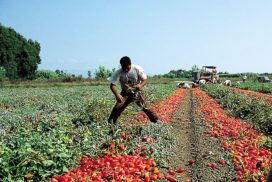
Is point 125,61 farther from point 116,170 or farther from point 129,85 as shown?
point 116,170

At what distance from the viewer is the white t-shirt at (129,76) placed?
28.0ft

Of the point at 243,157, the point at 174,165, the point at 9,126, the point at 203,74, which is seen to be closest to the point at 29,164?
the point at 174,165

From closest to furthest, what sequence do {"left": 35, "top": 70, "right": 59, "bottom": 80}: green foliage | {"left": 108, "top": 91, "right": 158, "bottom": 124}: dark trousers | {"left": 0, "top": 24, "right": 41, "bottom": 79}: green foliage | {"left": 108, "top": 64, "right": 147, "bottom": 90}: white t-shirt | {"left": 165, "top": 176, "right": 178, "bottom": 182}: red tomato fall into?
1. {"left": 165, "top": 176, "right": 178, "bottom": 182}: red tomato
2. {"left": 108, "top": 91, "right": 158, "bottom": 124}: dark trousers
3. {"left": 108, "top": 64, "right": 147, "bottom": 90}: white t-shirt
4. {"left": 0, "top": 24, "right": 41, "bottom": 79}: green foliage
5. {"left": 35, "top": 70, "right": 59, "bottom": 80}: green foliage

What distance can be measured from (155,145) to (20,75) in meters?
64.9

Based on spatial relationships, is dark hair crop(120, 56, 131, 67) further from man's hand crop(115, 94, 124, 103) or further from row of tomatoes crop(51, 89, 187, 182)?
row of tomatoes crop(51, 89, 187, 182)

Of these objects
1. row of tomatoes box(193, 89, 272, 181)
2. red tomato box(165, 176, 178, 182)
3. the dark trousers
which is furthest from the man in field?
red tomato box(165, 176, 178, 182)

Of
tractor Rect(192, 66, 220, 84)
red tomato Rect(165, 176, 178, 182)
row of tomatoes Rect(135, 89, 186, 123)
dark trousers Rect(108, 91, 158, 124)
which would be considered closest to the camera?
red tomato Rect(165, 176, 178, 182)

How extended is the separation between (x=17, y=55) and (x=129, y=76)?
63.3 m

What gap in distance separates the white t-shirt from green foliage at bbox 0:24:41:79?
5839cm

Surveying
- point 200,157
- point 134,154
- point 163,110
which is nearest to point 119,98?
point 134,154

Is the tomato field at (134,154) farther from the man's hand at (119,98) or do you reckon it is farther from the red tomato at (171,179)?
the man's hand at (119,98)

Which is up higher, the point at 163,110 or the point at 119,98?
the point at 119,98

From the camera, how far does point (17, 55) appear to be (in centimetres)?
6788

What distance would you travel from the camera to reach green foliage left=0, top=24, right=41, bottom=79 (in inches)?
2514
